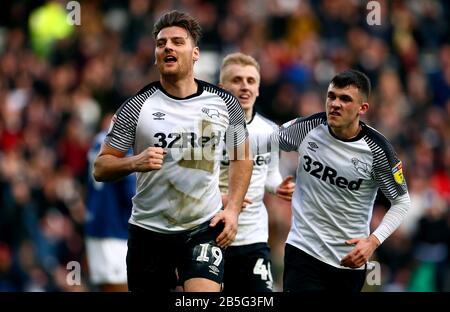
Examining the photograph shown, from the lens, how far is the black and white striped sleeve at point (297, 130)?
32.0ft

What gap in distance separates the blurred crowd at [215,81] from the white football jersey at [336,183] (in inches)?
216

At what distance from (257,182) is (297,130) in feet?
2.69

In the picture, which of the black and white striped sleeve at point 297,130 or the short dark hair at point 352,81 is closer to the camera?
the short dark hair at point 352,81

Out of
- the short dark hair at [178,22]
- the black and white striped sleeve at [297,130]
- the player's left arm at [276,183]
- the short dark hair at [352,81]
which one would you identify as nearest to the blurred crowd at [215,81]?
the player's left arm at [276,183]

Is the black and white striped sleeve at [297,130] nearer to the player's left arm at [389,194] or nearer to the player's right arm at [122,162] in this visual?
the player's left arm at [389,194]

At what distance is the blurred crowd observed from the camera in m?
16.4

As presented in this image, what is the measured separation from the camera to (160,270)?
9000 millimetres

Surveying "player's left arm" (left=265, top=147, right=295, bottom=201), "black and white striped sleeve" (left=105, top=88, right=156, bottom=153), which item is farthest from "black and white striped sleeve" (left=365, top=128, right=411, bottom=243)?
"black and white striped sleeve" (left=105, top=88, right=156, bottom=153)

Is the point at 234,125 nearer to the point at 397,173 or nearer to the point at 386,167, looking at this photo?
the point at 386,167

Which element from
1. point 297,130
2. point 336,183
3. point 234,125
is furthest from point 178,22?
point 336,183

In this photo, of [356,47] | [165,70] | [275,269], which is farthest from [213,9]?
[165,70]

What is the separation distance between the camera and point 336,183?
9.62 metres

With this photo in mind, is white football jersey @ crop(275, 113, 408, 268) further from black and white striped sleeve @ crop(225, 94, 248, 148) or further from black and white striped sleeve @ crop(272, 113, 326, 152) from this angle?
black and white striped sleeve @ crop(225, 94, 248, 148)
